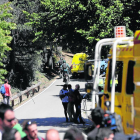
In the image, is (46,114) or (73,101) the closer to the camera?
(73,101)

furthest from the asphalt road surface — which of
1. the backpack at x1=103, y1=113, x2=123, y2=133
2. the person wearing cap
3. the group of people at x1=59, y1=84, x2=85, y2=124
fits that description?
the person wearing cap

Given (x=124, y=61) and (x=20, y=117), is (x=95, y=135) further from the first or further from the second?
(x=20, y=117)

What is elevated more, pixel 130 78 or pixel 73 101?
pixel 130 78

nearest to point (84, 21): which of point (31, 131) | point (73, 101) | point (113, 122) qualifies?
point (73, 101)

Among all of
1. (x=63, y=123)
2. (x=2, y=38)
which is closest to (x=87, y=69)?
(x=63, y=123)

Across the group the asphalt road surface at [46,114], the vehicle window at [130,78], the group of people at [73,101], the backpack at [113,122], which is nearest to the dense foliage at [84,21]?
the group of people at [73,101]

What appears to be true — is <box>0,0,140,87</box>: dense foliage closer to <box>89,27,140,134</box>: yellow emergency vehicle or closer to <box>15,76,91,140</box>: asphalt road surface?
<box>15,76,91,140</box>: asphalt road surface

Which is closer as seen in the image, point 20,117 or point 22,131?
point 22,131

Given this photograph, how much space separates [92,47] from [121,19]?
2.42 meters

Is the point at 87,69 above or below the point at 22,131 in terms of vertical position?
above

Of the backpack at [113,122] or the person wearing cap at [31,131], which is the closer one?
the person wearing cap at [31,131]

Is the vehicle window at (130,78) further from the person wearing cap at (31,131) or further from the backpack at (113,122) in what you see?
the person wearing cap at (31,131)

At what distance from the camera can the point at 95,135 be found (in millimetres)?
5781

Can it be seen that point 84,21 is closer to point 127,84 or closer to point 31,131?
point 127,84
